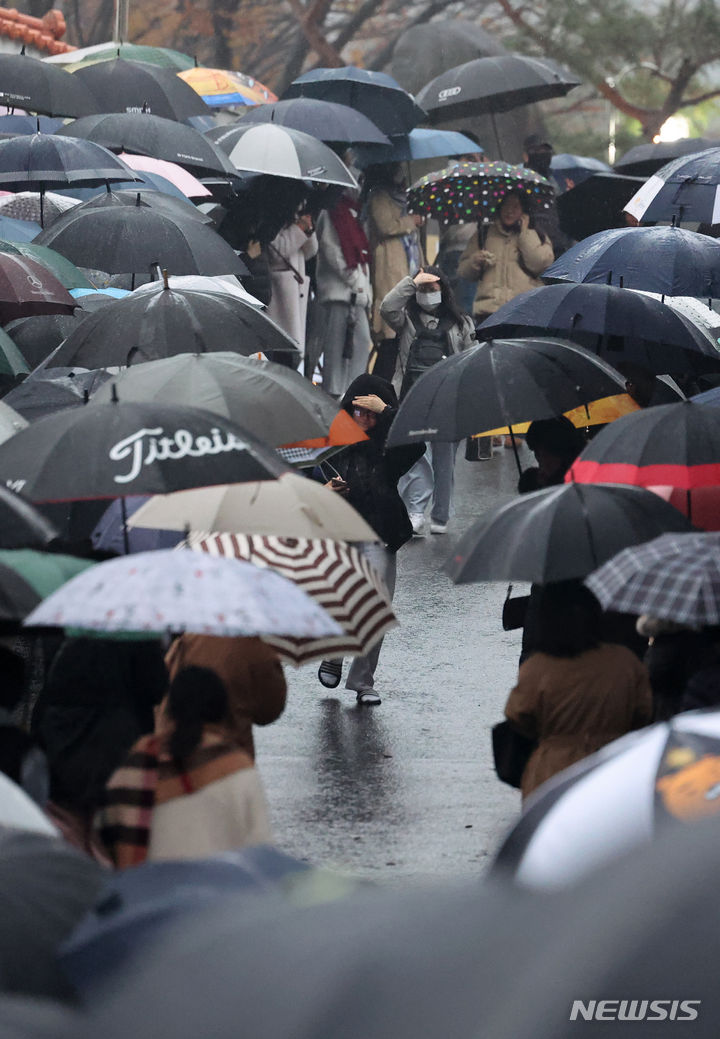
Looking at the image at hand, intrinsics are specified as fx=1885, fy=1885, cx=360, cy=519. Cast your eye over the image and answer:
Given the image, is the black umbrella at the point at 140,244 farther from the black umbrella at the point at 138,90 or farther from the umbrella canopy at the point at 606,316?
the black umbrella at the point at 138,90

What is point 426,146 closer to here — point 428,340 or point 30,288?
point 428,340

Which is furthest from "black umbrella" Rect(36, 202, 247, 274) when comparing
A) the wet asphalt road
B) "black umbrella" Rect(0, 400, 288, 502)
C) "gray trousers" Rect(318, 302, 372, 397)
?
"gray trousers" Rect(318, 302, 372, 397)

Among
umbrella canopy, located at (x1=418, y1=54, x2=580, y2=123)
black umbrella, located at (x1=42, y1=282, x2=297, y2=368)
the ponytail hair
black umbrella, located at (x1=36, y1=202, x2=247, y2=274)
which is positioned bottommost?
umbrella canopy, located at (x1=418, y1=54, x2=580, y2=123)

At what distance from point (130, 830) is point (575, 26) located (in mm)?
26758

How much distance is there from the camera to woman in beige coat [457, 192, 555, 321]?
15.4 meters

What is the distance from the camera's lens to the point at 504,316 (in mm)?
8969

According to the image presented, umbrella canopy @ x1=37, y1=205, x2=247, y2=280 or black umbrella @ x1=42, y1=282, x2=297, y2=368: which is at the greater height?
black umbrella @ x1=42, y1=282, x2=297, y2=368

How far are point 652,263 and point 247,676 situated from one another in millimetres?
5679

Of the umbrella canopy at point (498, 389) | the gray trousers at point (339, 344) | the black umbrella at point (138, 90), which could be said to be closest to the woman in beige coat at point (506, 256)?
the gray trousers at point (339, 344)

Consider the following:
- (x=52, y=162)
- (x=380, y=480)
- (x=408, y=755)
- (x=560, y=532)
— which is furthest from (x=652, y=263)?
(x=560, y=532)

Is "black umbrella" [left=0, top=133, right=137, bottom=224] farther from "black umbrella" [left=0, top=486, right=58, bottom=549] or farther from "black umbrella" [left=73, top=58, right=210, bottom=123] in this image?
"black umbrella" [left=0, top=486, right=58, bottom=549]

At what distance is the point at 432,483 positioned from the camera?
13078 mm

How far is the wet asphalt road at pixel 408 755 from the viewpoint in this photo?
7.08m

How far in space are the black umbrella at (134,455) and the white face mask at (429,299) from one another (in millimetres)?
7265
